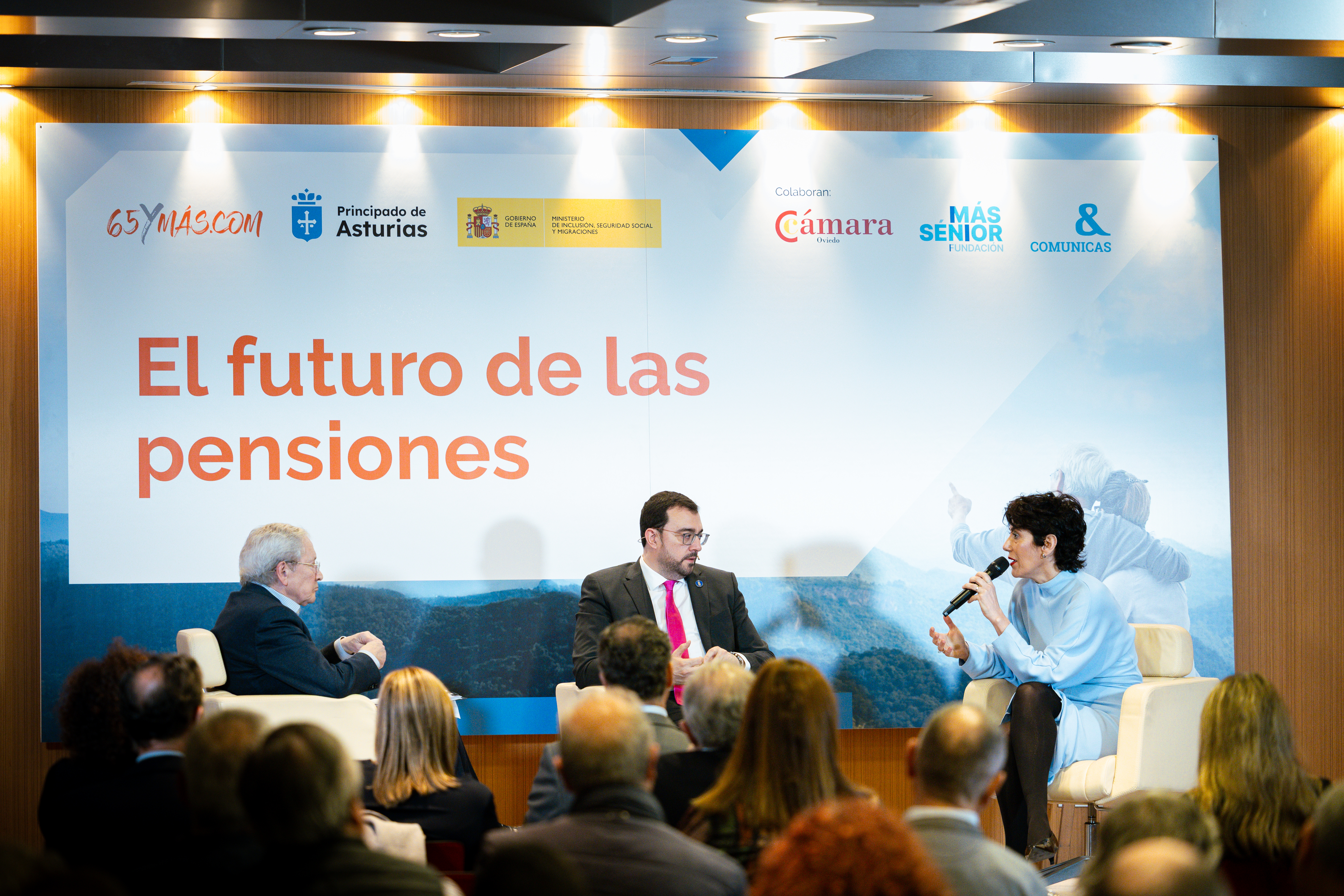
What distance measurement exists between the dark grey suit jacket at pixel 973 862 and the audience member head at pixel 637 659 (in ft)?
4.62

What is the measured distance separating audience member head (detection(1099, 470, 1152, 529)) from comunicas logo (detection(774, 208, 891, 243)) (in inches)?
65.1

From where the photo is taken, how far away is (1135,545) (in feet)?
21.0

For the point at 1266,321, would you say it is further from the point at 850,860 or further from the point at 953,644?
the point at 850,860

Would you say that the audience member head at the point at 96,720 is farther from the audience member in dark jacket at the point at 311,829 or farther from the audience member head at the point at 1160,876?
the audience member head at the point at 1160,876

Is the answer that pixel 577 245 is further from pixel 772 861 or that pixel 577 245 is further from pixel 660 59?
pixel 772 861

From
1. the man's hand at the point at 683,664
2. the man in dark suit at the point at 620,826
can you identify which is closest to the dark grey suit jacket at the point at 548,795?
the man in dark suit at the point at 620,826

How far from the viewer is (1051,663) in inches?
212

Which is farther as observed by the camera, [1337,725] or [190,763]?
[1337,725]

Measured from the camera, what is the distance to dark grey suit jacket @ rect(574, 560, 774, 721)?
5.65m

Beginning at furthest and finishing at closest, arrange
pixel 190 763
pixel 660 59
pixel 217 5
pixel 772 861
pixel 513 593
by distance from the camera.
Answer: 1. pixel 513 593
2. pixel 660 59
3. pixel 217 5
4. pixel 190 763
5. pixel 772 861

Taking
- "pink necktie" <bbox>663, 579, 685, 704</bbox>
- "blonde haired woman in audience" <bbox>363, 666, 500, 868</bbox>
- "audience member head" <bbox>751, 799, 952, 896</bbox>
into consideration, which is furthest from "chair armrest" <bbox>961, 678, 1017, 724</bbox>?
"audience member head" <bbox>751, 799, 952, 896</bbox>

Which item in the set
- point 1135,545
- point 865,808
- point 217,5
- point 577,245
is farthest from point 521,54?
point 865,808

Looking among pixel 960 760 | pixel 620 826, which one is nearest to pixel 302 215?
pixel 620 826

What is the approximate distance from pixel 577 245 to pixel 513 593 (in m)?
1.67
